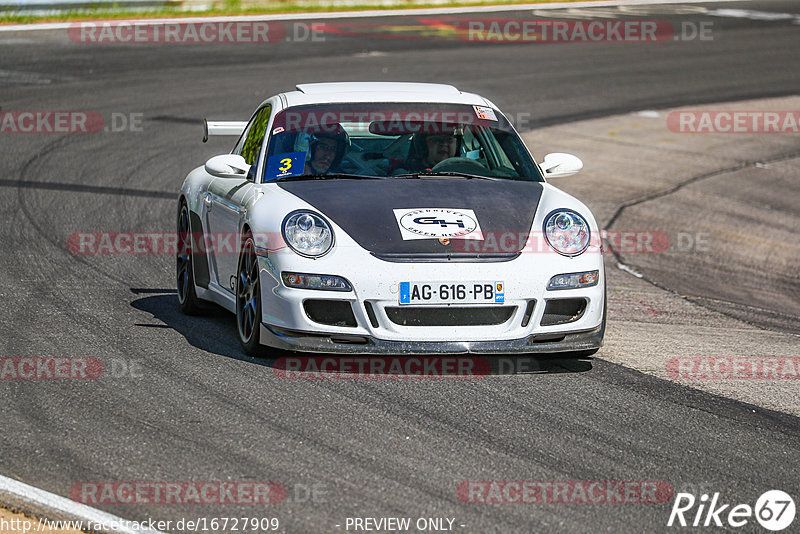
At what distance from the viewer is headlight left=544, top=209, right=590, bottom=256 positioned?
6.70m

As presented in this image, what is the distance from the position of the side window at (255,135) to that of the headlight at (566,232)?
1.93 m

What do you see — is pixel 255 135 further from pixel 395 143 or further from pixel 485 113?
pixel 485 113

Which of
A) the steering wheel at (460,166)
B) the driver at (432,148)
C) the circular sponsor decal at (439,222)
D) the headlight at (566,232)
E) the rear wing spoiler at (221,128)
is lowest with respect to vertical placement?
the headlight at (566,232)

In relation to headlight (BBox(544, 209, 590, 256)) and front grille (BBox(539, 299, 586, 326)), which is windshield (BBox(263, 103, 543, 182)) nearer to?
headlight (BBox(544, 209, 590, 256))

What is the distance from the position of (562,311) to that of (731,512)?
82.4 inches

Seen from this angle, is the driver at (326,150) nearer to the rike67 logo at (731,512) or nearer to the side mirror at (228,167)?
the side mirror at (228,167)

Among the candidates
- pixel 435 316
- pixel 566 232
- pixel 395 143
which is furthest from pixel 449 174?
pixel 435 316

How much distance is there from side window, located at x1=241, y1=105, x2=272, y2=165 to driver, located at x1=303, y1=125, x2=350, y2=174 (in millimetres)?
396

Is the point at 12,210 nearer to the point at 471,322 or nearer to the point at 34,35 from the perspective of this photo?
the point at 471,322

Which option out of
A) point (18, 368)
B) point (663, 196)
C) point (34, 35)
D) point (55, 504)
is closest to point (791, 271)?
point (663, 196)

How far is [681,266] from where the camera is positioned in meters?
11.7

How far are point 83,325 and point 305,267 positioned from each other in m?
1.88

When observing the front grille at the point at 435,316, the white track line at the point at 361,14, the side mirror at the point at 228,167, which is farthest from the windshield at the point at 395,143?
the white track line at the point at 361,14

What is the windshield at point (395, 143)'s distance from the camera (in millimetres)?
7492
